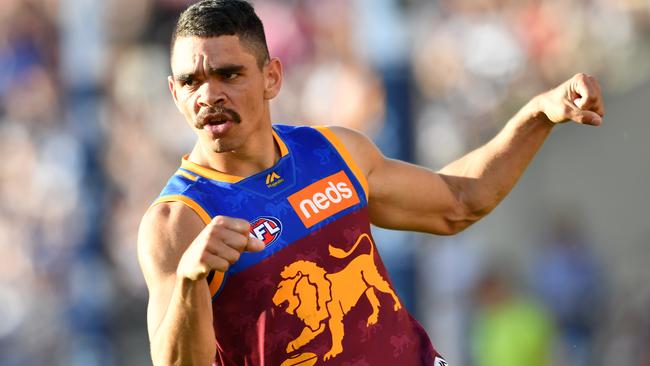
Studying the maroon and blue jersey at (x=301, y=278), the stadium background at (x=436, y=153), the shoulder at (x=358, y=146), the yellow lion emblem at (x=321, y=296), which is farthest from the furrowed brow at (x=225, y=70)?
the stadium background at (x=436, y=153)

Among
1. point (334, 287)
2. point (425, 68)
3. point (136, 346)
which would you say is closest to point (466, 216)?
point (334, 287)

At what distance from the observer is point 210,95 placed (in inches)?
189

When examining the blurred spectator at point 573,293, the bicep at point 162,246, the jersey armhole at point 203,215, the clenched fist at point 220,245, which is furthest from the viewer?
the blurred spectator at point 573,293

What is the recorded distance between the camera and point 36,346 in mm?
13578

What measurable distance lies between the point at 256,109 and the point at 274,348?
882 mm

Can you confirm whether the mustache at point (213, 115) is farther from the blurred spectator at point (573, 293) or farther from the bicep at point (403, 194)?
the blurred spectator at point (573, 293)

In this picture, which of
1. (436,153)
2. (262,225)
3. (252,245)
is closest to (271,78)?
(262,225)

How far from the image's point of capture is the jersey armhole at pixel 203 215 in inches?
186

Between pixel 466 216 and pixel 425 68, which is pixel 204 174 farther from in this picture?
pixel 425 68

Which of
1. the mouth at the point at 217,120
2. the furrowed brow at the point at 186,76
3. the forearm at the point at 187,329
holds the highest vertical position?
the furrowed brow at the point at 186,76

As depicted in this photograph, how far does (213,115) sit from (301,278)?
66 centimetres

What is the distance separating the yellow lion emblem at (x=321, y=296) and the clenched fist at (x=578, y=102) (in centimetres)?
103

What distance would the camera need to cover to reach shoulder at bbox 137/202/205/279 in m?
4.67

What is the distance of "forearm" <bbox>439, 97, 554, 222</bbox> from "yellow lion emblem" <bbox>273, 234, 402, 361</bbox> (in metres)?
0.90
